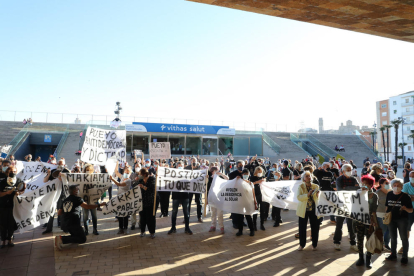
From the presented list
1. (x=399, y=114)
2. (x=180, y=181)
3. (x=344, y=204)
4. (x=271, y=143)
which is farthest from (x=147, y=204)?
(x=399, y=114)

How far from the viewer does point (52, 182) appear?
755cm

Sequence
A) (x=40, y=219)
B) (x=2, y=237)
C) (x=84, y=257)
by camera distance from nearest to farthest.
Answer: (x=84, y=257) < (x=2, y=237) < (x=40, y=219)

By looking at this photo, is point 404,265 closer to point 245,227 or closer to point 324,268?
point 324,268

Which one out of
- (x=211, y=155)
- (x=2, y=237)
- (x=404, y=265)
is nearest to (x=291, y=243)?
(x=404, y=265)

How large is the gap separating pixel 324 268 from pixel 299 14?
537 cm

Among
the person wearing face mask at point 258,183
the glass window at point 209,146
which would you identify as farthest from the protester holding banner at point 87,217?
the glass window at point 209,146

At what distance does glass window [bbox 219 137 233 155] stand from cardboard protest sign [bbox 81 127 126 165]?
91.5ft

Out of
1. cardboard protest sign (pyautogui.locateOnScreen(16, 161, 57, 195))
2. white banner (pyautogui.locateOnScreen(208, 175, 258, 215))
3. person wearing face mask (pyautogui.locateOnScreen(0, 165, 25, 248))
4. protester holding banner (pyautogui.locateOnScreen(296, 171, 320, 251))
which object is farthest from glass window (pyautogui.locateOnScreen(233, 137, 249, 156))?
person wearing face mask (pyautogui.locateOnScreen(0, 165, 25, 248))

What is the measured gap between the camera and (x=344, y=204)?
20.6 feet

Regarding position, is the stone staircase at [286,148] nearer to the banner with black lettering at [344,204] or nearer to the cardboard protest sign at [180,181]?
the cardboard protest sign at [180,181]

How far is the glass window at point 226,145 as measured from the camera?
124ft

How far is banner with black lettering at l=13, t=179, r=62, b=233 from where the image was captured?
6.78 metres

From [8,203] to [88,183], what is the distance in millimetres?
1844

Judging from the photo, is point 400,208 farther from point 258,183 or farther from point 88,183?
point 88,183
